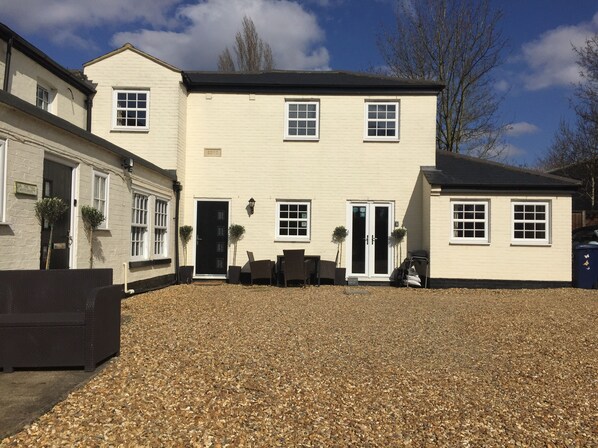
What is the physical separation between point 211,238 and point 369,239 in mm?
4793

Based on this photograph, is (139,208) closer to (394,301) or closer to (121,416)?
(394,301)

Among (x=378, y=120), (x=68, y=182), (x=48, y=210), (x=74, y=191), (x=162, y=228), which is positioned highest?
(x=378, y=120)

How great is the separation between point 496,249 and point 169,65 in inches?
420

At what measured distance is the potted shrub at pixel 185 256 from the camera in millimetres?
13516

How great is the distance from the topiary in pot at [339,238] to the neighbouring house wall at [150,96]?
5.05 m

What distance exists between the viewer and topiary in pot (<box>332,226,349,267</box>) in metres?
13.6

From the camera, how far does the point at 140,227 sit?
439 inches

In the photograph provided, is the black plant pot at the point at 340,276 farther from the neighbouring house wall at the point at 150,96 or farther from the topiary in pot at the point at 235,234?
the neighbouring house wall at the point at 150,96

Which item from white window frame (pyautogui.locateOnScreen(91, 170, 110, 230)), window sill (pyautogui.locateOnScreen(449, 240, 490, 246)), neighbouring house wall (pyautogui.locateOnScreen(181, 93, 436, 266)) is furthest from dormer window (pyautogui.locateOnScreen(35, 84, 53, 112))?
window sill (pyautogui.locateOnScreen(449, 240, 490, 246))

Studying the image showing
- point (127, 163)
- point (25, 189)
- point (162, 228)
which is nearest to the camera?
point (25, 189)

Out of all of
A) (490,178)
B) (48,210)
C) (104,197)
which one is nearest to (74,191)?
(104,197)

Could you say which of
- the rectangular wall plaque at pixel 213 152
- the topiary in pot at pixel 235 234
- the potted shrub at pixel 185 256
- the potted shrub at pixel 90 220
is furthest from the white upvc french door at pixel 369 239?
the potted shrub at pixel 90 220

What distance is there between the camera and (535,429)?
138 inches

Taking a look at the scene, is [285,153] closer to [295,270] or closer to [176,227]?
[295,270]
